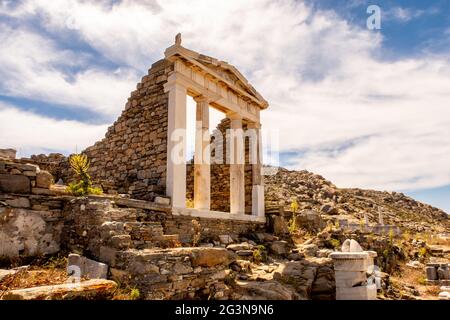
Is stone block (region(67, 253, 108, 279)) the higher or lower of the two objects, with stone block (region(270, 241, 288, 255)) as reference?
higher

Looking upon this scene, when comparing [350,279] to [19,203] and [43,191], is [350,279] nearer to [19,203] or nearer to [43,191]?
[43,191]

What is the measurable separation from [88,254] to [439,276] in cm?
1107

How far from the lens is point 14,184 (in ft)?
21.3

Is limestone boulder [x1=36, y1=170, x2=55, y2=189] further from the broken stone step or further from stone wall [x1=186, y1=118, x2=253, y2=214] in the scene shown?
stone wall [x1=186, y1=118, x2=253, y2=214]

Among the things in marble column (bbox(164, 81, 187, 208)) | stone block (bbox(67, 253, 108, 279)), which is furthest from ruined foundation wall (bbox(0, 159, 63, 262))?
marble column (bbox(164, 81, 187, 208))

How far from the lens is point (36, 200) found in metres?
6.73

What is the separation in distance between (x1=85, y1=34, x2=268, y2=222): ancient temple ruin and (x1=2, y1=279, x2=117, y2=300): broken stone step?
4742 millimetres

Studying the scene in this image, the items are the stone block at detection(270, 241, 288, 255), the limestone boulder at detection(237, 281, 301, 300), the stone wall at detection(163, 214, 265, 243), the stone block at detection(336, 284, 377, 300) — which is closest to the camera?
the limestone boulder at detection(237, 281, 301, 300)

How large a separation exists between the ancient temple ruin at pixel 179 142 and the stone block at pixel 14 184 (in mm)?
3161

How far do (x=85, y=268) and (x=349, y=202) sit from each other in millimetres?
23809

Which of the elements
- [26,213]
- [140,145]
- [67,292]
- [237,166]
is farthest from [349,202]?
[67,292]

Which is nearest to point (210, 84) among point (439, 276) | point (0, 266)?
point (0, 266)

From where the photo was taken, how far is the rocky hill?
77.9ft

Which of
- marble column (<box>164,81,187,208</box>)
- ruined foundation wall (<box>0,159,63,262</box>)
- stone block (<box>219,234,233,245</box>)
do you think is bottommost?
stone block (<box>219,234,233,245</box>)
